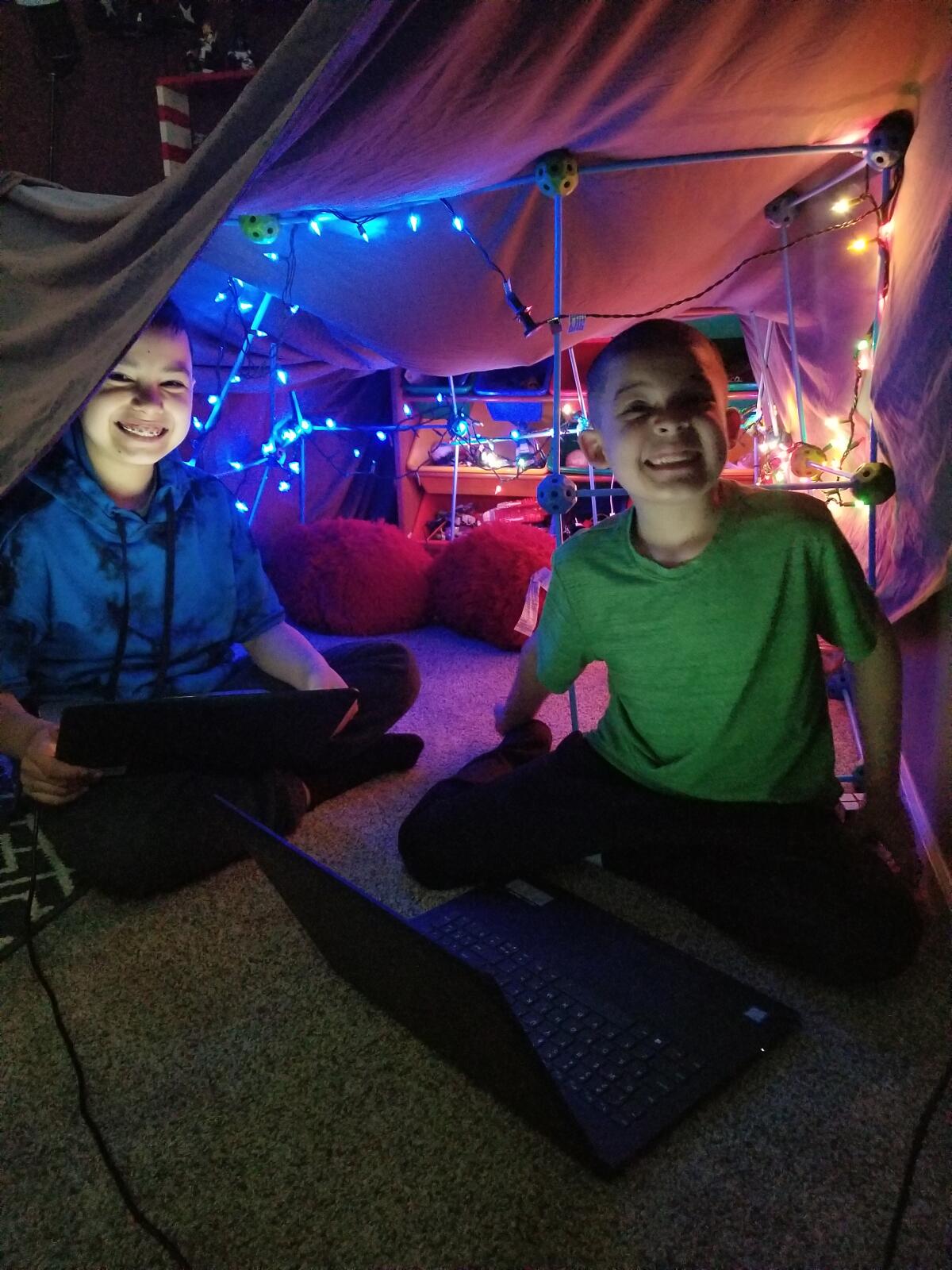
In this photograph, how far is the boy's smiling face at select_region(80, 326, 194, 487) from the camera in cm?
113

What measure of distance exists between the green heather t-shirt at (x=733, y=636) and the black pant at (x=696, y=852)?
47 mm

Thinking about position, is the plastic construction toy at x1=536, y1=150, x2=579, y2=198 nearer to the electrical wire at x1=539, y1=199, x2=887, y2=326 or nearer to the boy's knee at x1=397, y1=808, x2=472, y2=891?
the electrical wire at x1=539, y1=199, x2=887, y2=326

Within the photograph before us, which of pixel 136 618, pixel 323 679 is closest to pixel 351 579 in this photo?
pixel 323 679

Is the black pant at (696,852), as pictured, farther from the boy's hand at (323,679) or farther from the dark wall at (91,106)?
the dark wall at (91,106)

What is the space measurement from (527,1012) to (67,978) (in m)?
0.57

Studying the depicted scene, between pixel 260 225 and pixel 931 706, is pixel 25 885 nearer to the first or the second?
pixel 260 225

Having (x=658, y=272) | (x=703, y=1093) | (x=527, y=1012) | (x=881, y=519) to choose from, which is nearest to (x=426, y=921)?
(x=527, y=1012)

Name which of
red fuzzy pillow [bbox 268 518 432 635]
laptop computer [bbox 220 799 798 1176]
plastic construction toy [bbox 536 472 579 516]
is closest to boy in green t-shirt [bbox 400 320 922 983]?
laptop computer [bbox 220 799 798 1176]

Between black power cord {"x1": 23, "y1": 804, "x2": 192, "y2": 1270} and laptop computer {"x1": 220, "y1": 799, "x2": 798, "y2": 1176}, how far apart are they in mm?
266

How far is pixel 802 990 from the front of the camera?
2.91 ft

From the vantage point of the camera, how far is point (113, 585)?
119cm

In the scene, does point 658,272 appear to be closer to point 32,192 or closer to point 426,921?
point 32,192

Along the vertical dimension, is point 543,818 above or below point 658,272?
below

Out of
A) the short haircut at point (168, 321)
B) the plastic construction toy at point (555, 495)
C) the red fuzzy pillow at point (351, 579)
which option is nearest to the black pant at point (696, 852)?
the plastic construction toy at point (555, 495)
